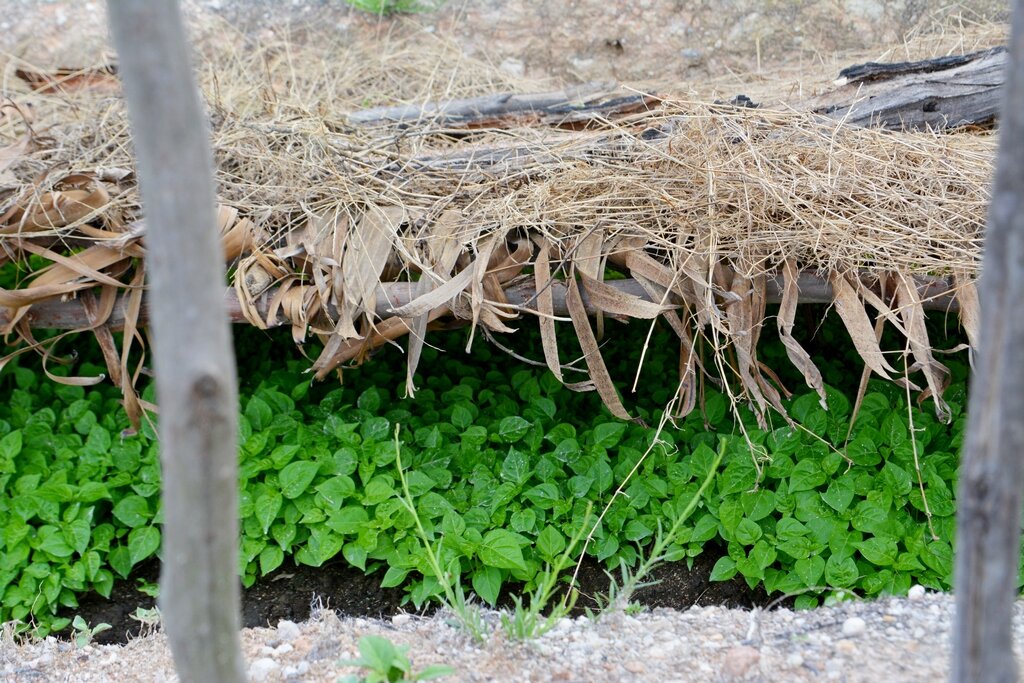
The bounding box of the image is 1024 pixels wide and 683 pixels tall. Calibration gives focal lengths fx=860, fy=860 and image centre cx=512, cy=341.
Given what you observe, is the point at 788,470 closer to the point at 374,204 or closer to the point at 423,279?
the point at 423,279

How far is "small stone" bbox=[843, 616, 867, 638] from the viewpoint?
6.07 feet

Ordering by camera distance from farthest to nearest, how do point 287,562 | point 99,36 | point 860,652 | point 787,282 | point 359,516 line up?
point 99,36, point 287,562, point 359,516, point 787,282, point 860,652

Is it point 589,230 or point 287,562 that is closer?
point 589,230

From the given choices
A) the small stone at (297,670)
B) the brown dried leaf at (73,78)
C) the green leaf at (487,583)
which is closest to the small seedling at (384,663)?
the small stone at (297,670)

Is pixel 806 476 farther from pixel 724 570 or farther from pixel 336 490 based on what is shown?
pixel 336 490

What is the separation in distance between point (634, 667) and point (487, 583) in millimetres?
550

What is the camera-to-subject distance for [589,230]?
6.91 ft

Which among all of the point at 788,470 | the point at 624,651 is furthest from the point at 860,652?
the point at 788,470

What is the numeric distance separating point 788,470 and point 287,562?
1.43m

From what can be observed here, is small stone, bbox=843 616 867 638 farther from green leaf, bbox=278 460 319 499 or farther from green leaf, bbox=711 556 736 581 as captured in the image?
green leaf, bbox=278 460 319 499

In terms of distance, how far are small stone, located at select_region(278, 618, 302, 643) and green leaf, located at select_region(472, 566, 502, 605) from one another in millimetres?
450

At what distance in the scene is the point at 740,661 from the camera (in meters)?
1.70

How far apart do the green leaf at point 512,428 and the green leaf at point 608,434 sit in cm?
20

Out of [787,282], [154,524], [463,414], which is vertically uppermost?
[787,282]
